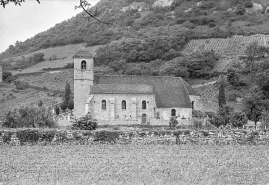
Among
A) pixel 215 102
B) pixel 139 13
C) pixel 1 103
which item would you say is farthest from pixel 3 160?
pixel 139 13

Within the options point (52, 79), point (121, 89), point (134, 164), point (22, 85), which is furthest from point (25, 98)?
point (134, 164)

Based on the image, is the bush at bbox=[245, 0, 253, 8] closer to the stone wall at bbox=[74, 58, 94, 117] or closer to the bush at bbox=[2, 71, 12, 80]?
the bush at bbox=[2, 71, 12, 80]

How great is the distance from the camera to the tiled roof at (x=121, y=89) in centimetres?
7361

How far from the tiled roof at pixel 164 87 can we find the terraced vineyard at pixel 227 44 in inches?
1794

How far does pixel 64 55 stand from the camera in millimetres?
138125

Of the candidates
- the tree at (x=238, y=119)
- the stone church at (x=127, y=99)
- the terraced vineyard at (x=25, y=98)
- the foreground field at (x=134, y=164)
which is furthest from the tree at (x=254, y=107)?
the foreground field at (x=134, y=164)

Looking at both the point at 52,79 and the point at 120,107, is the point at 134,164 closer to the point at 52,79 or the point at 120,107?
the point at 120,107

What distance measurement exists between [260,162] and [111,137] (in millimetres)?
9530

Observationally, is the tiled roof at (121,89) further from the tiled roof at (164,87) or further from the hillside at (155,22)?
the hillside at (155,22)

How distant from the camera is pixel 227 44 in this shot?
131375 millimetres

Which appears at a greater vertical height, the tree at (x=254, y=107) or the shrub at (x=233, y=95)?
the shrub at (x=233, y=95)

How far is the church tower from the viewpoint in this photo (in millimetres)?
75000

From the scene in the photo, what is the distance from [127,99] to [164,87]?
7.15m

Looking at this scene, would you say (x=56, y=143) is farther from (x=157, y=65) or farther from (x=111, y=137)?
(x=157, y=65)
